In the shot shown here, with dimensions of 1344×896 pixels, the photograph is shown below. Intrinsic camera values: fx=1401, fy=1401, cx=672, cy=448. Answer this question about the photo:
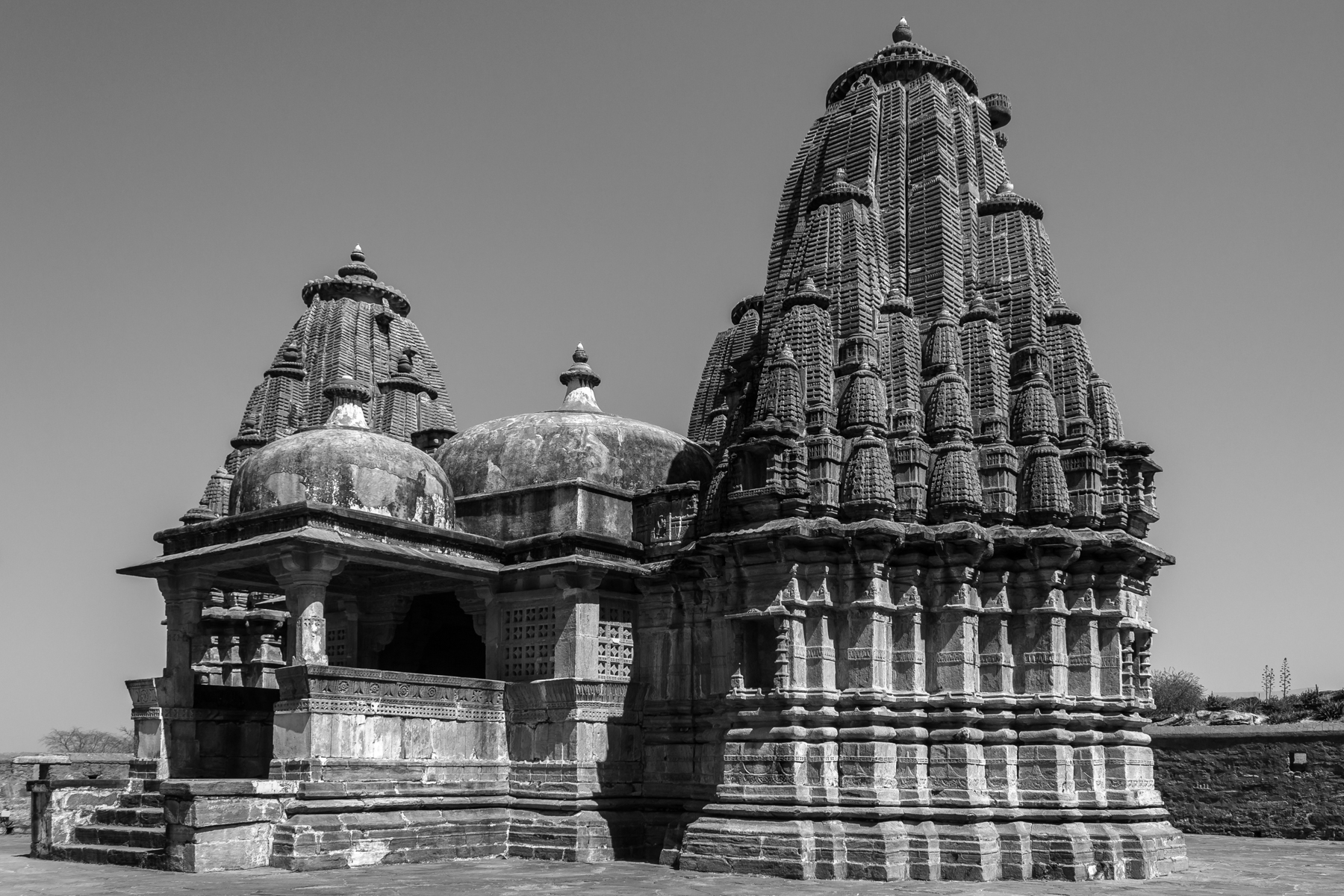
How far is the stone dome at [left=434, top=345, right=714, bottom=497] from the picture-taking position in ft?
71.2

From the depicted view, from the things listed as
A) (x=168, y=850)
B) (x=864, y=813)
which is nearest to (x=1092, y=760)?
(x=864, y=813)

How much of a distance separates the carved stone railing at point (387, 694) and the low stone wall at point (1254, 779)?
12.9m

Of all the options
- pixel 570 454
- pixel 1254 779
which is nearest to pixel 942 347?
pixel 570 454

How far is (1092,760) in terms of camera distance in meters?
18.3

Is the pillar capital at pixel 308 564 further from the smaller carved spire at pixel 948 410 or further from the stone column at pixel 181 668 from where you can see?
the smaller carved spire at pixel 948 410

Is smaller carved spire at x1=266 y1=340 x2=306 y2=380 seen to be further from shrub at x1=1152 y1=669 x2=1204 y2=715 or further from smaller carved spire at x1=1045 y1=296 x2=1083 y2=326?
shrub at x1=1152 y1=669 x2=1204 y2=715

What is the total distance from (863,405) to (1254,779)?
13048mm

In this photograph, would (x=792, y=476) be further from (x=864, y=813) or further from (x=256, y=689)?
(x=256, y=689)

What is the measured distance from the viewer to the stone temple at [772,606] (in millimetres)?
17797

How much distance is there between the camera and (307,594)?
18.4 metres

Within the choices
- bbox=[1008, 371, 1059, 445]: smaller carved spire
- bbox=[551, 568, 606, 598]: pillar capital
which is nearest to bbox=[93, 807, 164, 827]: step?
bbox=[551, 568, 606, 598]: pillar capital

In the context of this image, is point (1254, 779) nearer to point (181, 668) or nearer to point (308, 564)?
point (308, 564)

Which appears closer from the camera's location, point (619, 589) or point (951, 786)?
point (951, 786)

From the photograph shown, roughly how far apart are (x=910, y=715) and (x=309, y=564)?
8081 millimetres
